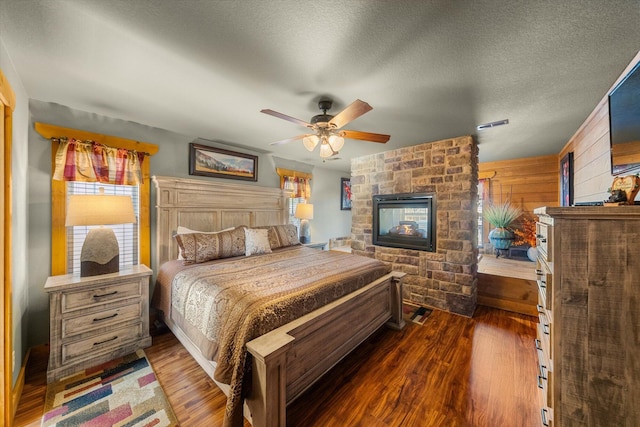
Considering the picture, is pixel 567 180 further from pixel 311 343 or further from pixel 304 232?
pixel 311 343

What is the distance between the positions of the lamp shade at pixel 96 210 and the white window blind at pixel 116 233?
1.51 feet

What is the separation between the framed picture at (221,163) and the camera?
10.6ft

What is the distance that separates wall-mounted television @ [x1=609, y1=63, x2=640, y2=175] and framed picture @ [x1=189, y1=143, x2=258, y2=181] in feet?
12.5

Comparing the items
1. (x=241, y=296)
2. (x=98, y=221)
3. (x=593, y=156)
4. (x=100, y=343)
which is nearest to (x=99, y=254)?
(x=98, y=221)

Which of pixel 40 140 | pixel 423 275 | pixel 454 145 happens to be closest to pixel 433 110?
pixel 454 145

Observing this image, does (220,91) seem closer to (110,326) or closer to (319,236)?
(110,326)

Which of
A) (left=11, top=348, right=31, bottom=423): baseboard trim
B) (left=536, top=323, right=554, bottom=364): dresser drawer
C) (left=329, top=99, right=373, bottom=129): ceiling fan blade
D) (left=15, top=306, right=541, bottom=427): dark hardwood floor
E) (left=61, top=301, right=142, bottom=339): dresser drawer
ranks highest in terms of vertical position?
(left=329, top=99, right=373, bottom=129): ceiling fan blade

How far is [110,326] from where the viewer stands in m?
2.08

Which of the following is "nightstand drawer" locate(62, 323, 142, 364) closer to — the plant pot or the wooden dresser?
the wooden dresser

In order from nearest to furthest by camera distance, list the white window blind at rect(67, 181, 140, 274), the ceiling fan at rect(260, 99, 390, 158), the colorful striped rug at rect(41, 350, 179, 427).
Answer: the colorful striped rug at rect(41, 350, 179, 427), the ceiling fan at rect(260, 99, 390, 158), the white window blind at rect(67, 181, 140, 274)

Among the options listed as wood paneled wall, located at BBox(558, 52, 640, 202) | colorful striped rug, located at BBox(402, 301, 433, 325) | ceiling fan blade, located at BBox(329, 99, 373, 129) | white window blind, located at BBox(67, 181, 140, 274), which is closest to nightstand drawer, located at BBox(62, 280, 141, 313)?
white window blind, located at BBox(67, 181, 140, 274)

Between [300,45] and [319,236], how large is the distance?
13.4 ft

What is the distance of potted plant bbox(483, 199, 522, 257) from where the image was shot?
424cm

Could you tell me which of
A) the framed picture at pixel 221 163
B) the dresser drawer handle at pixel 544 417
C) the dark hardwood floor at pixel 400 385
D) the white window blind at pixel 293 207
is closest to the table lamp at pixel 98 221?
the dark hardwood floor at pixel 400 385
